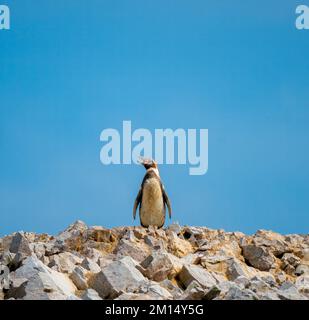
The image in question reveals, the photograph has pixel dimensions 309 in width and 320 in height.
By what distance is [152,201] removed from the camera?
2473 centimetres

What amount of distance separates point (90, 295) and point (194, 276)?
2324 millimetres

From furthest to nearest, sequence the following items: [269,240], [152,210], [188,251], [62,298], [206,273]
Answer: [152,210], [269,240], [188,251], [206,273], [62,298]

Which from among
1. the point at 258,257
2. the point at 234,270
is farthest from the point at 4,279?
the point at 258,257

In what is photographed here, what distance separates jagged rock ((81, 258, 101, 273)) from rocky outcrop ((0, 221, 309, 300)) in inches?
0.7

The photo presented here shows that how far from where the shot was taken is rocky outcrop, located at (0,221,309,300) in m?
13.5

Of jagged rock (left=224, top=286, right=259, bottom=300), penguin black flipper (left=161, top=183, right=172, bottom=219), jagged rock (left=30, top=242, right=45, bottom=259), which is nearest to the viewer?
jagged rock (left=224, top=286, right=259, bottom=300)

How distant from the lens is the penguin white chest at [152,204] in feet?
81.1

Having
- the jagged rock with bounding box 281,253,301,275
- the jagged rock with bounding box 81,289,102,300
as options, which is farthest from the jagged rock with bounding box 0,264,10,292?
the jagged rock with bounding box 281,253,301,275

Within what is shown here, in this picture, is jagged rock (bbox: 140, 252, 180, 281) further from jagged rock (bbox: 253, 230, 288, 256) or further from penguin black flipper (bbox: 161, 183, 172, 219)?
penguin black flipper (bbox: 161, 183, 172, 219)

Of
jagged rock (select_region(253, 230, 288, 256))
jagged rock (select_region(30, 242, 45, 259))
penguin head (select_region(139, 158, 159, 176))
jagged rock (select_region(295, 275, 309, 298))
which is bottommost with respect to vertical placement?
jagged rock (select_region(295, 275, 309, 298))
